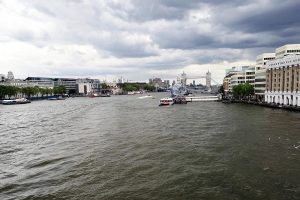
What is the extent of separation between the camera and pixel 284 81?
3839 inches

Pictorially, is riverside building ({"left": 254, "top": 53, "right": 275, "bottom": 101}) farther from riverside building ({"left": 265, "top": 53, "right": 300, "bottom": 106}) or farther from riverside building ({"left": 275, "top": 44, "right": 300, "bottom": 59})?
riverside building ({"left": 275, "top": 44, "right": 300, "bottom": 59})

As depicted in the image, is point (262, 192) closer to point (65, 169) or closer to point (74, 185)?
point (74, 185)

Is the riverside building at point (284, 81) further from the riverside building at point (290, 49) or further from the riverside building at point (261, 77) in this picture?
the riverside building at point (261, 77)

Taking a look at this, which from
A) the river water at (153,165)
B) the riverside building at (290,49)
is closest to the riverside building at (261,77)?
the riverside building at (290,49)

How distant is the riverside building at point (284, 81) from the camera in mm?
89062

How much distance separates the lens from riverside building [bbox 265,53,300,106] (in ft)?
292

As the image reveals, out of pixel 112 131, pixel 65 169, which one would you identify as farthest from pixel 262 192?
pixel 112 131

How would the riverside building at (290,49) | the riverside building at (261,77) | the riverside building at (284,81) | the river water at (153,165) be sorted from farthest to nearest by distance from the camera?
the riverside building at (261,77) < the riverside building at (290,49) < the riverside building at (284,81) < the river water at (153,165)

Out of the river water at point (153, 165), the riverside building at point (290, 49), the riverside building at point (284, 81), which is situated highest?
the riverside building at point (290, 49)

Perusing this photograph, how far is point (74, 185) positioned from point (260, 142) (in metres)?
23.8

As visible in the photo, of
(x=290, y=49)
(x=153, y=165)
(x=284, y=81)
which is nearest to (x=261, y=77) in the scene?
(x=290, y=49)

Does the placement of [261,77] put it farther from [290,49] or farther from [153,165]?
[153,165]

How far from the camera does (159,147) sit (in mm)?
33594

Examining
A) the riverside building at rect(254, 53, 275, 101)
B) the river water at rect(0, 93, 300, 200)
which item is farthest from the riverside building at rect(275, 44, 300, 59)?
the river water at rect(0, 93, 300, 200)
